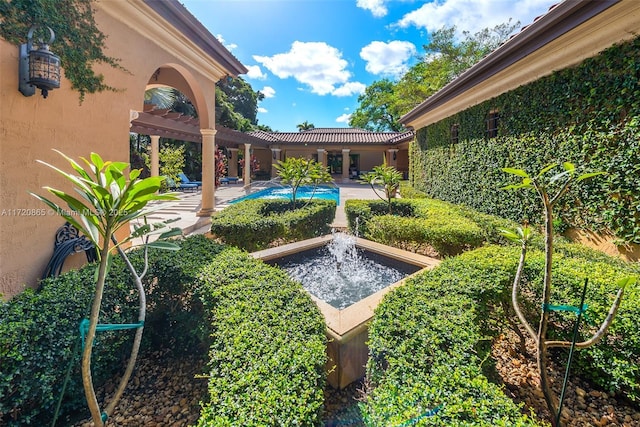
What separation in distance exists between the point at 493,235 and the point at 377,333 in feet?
13.6

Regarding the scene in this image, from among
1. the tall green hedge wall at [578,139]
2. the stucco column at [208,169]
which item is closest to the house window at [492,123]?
the tall green hedge wall at [578,139]

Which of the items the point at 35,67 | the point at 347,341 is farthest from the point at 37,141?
the point at 347,341

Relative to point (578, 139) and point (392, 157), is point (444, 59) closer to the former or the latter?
point (392, 157)

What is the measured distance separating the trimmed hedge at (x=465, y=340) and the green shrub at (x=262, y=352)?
444 millimetres

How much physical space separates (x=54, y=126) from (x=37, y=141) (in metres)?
0.30

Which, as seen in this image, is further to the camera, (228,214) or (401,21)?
(401,21)

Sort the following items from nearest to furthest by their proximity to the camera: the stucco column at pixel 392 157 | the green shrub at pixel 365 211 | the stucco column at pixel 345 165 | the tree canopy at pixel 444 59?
the green shrub at pixel 365 211
the tree canopy at pixel 444 59
the stucco column at pixel 392 157
the stucco column at pixel 345 165

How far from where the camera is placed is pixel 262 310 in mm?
2439

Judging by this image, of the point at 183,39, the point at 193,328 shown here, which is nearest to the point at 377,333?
the point at 193,328

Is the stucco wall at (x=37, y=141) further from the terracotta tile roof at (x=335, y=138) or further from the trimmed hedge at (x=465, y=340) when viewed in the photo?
the terracotta tile roof at (x=335, y=138)

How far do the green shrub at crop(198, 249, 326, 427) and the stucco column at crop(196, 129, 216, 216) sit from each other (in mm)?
6546

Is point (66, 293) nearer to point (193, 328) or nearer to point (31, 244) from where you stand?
point (193, 328)

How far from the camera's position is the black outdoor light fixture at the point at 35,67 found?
3064 mm

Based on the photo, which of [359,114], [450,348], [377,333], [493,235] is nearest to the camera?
[450,348]
